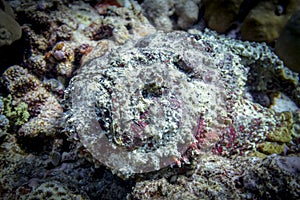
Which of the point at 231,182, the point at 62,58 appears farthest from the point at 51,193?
the point at 62,58

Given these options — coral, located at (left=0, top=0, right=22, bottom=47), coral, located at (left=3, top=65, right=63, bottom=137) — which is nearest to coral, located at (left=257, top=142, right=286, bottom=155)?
coral, located at (left=3, top=65, right=63, bottom=137)

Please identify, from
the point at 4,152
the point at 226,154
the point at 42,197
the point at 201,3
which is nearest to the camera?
the point at 42,197

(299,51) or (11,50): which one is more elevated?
(299,51)

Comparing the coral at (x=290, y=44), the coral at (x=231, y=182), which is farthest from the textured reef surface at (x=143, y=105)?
the coral at (x=290, y=44)

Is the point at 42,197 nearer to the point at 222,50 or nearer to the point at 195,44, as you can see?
the point at 195,44

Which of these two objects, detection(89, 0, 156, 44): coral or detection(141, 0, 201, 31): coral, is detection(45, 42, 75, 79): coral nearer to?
detection(89, 0, 156, 44): coral

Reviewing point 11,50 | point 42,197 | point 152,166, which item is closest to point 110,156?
point 152,166
